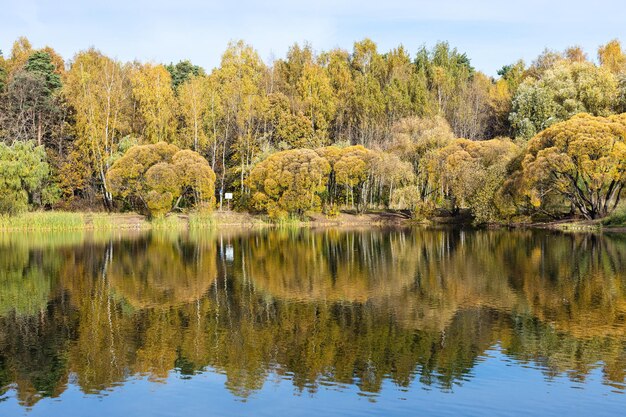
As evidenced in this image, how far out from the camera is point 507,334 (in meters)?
15.5

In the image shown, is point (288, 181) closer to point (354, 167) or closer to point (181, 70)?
point (354, 167)

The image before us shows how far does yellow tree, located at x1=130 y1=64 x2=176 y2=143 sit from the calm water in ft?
120

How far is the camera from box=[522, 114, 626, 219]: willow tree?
44.8 m

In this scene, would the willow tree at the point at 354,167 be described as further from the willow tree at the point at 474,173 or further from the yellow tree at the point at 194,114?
the yellow tree at the point at 194,114

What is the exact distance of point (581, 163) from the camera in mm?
45125

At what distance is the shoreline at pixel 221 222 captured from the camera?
49.5m

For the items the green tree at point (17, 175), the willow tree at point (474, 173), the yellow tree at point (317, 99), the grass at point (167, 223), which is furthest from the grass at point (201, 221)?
the willow tree at point (474, 173)

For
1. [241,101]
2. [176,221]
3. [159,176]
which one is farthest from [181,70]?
[176,221]

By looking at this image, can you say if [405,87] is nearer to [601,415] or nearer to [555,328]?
[555,328]

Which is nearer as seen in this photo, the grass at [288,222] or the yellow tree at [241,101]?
the grass at [288,222]

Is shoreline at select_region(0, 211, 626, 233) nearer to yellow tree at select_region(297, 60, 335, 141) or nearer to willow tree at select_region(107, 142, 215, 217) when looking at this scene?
willow tree at select_region(107, 142, 215, 217)

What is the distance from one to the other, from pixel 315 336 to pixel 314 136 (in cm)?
5255

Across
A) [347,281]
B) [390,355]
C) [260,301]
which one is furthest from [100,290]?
[390,355]

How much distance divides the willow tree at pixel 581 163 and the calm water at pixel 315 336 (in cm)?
1711
